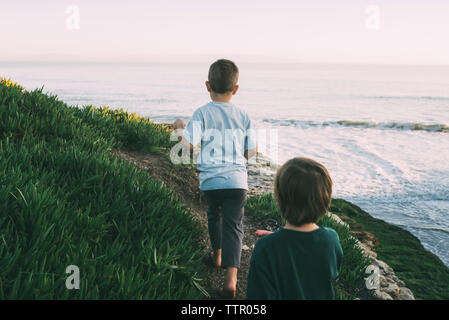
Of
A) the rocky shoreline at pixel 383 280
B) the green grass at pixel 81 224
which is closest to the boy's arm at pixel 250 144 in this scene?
the green grass at pixel 81 224

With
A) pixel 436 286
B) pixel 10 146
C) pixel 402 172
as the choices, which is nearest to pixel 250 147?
pixel 10 146

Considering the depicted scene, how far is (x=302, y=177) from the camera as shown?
175 centimetres

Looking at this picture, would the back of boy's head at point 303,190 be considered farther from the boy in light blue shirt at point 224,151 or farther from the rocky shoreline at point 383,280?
the rocky shoreline at point 383,280

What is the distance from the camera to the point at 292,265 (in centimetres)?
178

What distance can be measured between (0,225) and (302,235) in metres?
2.07

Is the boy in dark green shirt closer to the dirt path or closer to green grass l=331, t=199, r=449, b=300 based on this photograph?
the dirt path

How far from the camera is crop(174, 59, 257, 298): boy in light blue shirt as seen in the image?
3.00 metres

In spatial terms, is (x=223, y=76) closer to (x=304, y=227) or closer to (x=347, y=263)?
(x=304, y=227)

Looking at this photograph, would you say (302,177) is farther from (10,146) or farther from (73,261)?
(10,146)

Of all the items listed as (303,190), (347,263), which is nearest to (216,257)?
(347,263)

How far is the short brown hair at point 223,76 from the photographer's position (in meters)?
3.02

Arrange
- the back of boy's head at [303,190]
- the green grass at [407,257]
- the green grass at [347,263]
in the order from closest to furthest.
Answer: the back of boy's head at [303,190] → the green grass at [347,263] → the green grass at [407,257]

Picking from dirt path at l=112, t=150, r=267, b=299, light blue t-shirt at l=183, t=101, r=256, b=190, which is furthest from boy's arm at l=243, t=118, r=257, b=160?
dirt path at l=112, t=150, r=267, b=299

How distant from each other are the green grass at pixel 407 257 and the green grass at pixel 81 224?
2813 millimetres
